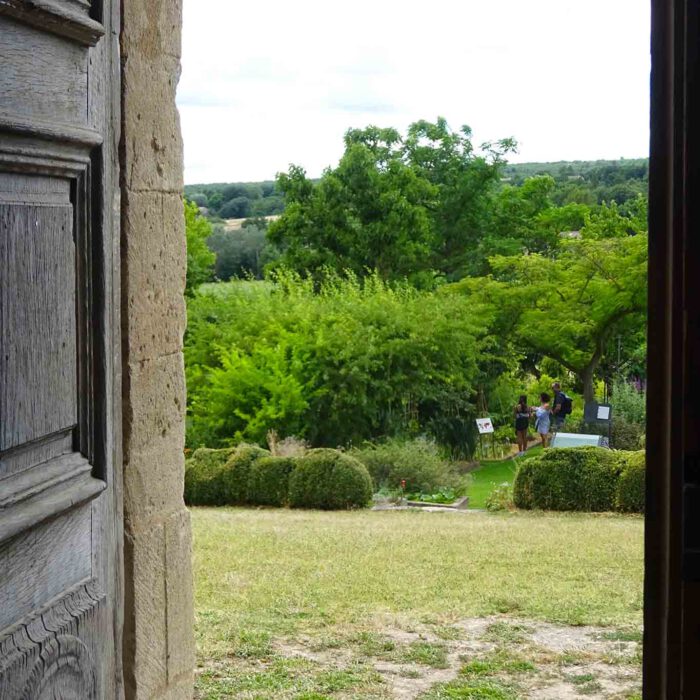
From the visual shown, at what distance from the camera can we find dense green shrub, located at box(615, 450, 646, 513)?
40.7 ft

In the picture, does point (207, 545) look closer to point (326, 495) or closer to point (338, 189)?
point (326, 495)

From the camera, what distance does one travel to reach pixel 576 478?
41.3 ft

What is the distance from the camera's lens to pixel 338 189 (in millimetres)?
28891

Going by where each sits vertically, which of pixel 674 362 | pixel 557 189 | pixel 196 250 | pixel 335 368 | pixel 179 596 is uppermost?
pixel 557 189

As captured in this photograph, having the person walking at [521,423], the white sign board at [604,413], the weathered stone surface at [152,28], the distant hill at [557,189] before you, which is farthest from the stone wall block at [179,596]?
the distant hill at [557,189]

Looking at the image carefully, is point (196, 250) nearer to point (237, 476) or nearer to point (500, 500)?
point (237, 476)

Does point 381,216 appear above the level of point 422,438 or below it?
above

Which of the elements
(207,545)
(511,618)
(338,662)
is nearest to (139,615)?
(338,662)

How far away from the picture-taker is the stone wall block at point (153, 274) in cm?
225

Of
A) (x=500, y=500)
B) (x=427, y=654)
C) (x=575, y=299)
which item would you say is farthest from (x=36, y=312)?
(x=575, y=299)

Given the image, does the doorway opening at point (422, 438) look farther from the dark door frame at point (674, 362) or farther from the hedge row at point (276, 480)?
the dark door frame at point (674, 362)

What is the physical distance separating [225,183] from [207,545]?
54521 mm

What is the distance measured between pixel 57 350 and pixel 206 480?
12496 mm

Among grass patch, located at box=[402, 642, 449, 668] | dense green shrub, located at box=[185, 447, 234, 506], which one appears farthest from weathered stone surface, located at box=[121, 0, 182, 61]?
dense green shrub, located at box=[185, 447, 234, 506]
